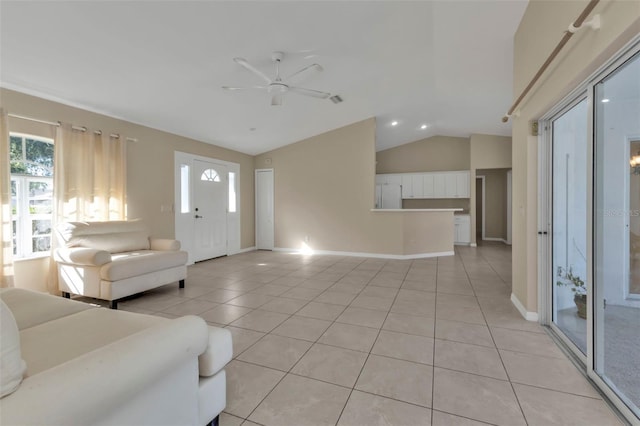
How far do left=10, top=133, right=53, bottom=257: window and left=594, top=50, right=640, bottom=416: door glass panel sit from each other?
211 inches

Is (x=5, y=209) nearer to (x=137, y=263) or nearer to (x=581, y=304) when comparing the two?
(x=137, y=263)

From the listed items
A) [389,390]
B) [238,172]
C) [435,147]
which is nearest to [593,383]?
[389,390]

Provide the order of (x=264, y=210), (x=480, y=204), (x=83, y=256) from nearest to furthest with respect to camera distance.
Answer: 1. (x=83, y=256)
2. (x=264, y=210)
3. (x=480, y=204)

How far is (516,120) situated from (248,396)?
11.7ft

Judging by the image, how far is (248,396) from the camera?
167 cm

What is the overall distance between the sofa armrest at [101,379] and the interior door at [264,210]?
590cm

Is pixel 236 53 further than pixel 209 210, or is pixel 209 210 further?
pixel 209 210

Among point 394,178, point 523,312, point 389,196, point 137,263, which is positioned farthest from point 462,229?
point 137,263

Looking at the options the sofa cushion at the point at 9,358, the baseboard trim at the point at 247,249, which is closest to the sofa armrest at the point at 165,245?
the baseboard trim at the point at 247,249

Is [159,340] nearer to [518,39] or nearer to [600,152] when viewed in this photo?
[600,152]

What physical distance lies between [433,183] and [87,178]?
7.60 metres

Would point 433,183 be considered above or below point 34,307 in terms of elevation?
above

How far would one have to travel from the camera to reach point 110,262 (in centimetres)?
308

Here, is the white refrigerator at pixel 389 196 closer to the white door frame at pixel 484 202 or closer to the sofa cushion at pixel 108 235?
the white door frame at pixel 484 202
